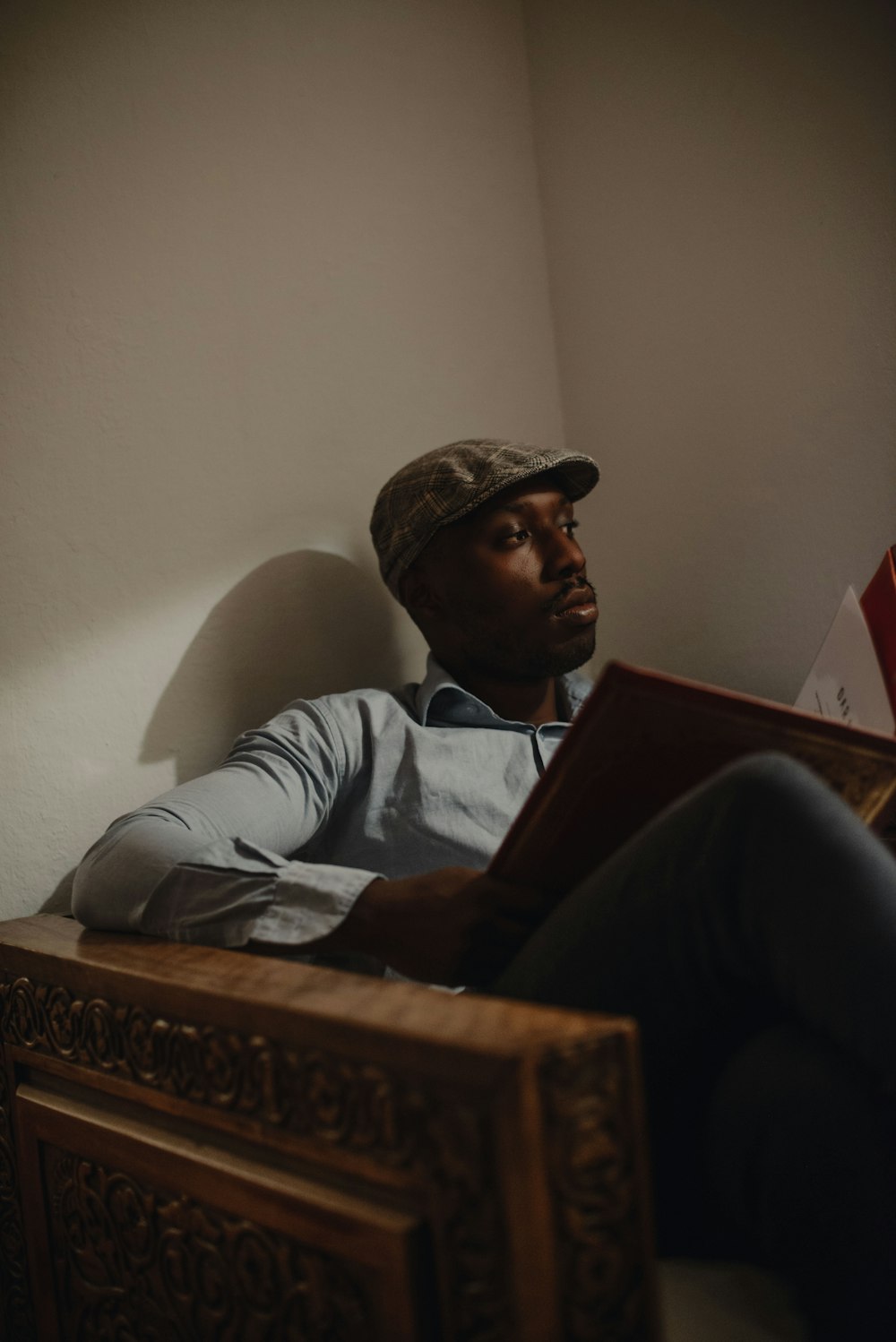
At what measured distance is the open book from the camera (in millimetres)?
735

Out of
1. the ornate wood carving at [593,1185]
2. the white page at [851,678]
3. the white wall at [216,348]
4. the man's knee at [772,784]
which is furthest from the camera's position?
the white wall at [216,348]

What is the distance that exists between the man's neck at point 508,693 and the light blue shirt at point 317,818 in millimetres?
53

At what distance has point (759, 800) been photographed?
67cm

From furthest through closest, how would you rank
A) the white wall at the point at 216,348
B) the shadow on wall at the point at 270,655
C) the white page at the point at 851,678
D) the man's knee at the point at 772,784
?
the shadow on wall at the point at 270,655 → the white wall at the point at 216,348 → the white page at the point at 851,678 → the man's knee at the point at 772,784

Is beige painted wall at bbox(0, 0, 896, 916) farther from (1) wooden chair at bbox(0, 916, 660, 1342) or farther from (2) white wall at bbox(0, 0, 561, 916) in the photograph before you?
(1) wooden chair at bbox(0, 916, 660, 1342)

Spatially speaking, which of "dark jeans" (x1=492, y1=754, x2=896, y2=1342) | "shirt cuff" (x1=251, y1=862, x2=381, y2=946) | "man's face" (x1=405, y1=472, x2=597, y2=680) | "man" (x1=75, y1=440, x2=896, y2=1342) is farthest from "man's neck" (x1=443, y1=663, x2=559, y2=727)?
"dark jeans" (x1=492, y1=754, x2=896, y2=1342)

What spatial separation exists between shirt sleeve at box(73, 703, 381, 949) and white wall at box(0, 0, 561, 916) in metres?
0.23

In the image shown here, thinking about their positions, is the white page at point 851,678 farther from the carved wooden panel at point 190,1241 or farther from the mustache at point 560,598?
the carved wooden panel at point 190,1241

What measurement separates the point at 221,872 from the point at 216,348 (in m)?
0.83

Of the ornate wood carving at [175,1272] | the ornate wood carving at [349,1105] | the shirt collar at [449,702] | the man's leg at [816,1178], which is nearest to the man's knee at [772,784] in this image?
the man's leg at [816,1178]

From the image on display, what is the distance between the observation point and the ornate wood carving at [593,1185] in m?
0.54

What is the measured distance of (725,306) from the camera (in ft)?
5.31

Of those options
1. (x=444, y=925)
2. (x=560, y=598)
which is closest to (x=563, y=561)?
(x=560, y=598)

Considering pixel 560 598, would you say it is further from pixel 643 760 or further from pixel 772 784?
pixel 772 784
